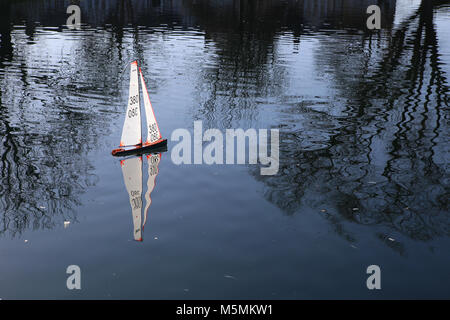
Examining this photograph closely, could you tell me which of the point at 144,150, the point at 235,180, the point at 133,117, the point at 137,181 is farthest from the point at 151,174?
the point at 235,180

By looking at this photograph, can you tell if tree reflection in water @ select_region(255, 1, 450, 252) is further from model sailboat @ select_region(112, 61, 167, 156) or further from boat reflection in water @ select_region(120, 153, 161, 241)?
model sailboat @ select_region(112, 61, 167, 156)

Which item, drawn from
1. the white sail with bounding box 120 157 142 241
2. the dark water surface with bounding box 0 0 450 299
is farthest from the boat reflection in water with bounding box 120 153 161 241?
the dark water surface with bounding box 0 0 450 299

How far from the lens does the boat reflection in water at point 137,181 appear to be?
1718cm

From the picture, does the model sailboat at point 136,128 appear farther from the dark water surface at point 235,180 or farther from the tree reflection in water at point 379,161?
Result: the tree reflection in water at point 379,161

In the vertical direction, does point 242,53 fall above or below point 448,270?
above

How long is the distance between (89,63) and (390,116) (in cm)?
2323

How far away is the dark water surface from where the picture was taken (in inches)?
565

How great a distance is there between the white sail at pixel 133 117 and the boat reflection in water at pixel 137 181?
81cm

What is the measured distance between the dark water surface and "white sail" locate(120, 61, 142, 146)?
1.26 metres

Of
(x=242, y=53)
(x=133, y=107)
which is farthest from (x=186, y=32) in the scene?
(x=133, y=107)

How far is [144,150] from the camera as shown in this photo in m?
23.2

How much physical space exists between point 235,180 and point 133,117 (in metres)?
5.26

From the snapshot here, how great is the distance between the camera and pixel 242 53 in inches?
1860

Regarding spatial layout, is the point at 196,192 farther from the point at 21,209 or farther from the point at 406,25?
the point at 406,25
